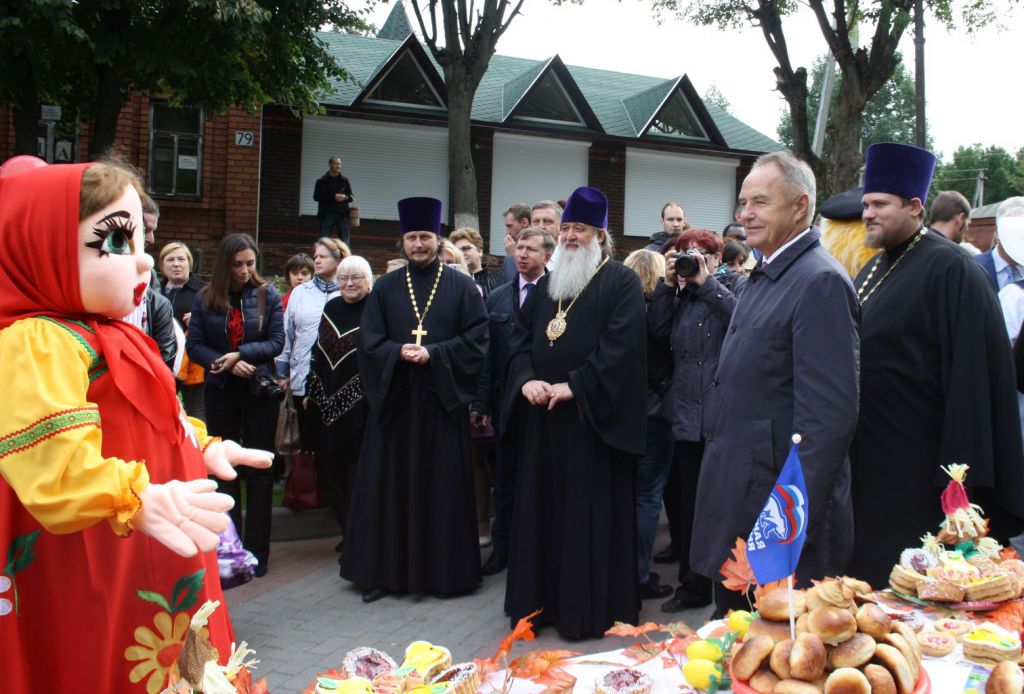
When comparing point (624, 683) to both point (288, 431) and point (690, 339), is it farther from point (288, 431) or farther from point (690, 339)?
point (288, 431)

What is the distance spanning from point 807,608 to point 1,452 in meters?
1.88

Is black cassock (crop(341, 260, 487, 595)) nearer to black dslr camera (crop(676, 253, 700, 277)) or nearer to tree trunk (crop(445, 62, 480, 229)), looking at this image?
black dslr camera (crop(676, 253, 700, 277))

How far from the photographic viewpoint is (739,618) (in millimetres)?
2191

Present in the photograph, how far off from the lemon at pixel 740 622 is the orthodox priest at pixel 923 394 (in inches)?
59.0

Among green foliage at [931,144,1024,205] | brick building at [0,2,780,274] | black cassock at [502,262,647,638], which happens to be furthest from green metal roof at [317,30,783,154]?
green foliage at [931,144,1024,205]

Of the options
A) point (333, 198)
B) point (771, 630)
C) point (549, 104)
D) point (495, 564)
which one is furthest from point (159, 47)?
point (549, 104)

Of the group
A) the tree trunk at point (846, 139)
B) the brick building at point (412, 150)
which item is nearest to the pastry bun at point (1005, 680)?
the tree trunk at point (846, 139)

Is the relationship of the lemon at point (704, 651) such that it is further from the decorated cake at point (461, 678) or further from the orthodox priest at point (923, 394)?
the orthodox priest at point (923, 394)

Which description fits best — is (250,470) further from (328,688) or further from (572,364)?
(328,688)

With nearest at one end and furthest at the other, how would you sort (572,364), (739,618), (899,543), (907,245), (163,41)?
(739,618) → (899,543) → (907,245) → (572,364) → (163,41)

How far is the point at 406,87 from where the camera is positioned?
70.1ft

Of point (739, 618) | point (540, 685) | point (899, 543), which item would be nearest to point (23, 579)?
point (540, 685)

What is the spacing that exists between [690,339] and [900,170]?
2014 mm

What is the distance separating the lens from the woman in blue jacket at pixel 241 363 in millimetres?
5898
